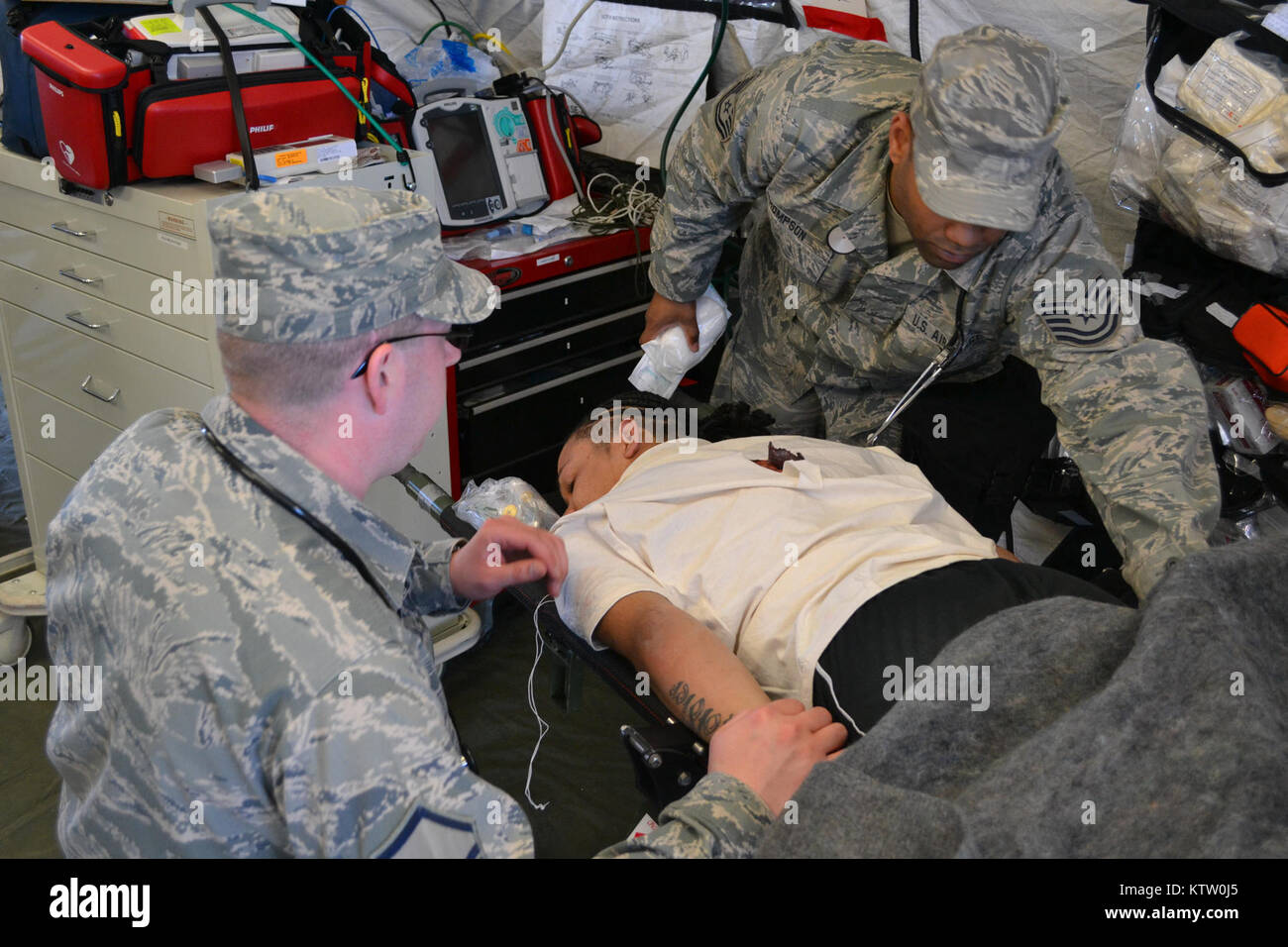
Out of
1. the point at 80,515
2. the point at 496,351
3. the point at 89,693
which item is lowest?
the point at 496,351

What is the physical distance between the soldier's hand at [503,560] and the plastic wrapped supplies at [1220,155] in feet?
4.74

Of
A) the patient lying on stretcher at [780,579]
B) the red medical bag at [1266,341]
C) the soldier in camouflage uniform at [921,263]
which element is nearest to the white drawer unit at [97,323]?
the soldier in camouflage uniform at [921,263]

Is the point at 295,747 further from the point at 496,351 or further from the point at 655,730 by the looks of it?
the point at 496,351

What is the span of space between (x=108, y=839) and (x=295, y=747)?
31cm

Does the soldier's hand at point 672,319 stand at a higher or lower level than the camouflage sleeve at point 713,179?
lower

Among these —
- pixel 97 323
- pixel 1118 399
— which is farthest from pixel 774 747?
pixel 97 323

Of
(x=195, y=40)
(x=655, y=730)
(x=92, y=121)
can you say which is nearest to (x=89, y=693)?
(x=655, y=730)

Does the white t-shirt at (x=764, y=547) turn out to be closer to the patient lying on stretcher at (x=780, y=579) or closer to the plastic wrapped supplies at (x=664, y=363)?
the patient lying on stretcher at (x=780, y=579)

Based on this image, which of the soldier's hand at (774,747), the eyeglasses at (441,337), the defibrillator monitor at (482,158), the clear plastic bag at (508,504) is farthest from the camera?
the defibrillator monitor at (482,158)

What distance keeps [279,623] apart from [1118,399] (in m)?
1.37

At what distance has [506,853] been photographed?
1.02 m

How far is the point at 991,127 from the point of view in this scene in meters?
1.77

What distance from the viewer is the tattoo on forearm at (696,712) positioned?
4.78 ft

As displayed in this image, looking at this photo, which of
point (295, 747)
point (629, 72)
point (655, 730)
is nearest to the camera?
point (295, 747)
